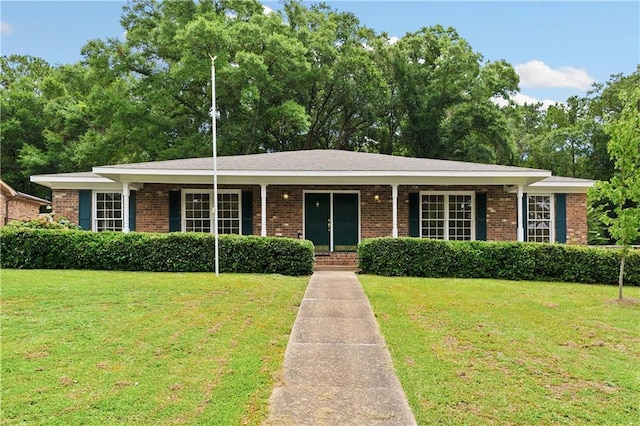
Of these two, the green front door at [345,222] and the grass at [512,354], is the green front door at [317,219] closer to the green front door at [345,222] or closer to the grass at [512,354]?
the green front door at [345,222]

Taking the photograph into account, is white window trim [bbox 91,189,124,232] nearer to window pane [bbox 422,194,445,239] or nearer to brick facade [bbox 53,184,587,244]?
brick facade [bbox 53,184,587,244]

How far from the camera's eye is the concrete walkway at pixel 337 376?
3.44m

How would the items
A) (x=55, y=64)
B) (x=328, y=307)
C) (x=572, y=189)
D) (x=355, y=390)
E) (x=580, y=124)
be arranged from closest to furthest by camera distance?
(x=355, y=390) < (x=328, y=307) < (x=572, y=189) < (x=580, y=124) < (x=55, y=64)

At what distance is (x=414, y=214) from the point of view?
45.6ft

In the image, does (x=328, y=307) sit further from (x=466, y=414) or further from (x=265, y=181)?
(x=265, y=181)

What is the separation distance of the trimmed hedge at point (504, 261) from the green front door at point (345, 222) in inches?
122

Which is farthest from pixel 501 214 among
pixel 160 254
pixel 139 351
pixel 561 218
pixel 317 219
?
pixel 139 351

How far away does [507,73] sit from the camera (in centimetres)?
3020

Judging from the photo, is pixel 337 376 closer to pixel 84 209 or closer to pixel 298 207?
pixel 298 207

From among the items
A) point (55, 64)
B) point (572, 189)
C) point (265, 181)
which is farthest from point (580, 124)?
point (55, 64)

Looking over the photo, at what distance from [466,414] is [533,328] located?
119 inches

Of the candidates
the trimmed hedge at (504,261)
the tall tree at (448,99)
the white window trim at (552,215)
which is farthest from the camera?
Answer: the tall tree at (448,99)

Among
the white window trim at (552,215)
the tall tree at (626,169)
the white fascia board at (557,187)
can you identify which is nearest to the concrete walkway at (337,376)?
the tall tree at (626,169)

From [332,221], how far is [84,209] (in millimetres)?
7574
